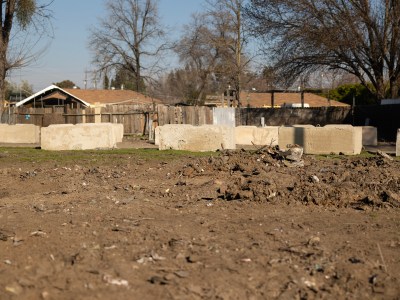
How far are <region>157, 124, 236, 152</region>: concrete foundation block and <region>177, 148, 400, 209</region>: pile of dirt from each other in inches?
148

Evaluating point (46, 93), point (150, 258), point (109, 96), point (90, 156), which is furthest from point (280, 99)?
point (150, 258)

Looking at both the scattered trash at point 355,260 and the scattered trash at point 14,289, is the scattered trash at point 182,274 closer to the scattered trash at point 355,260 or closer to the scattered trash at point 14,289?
the scattered trash at point 14,289

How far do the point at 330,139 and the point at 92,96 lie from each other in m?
33.7

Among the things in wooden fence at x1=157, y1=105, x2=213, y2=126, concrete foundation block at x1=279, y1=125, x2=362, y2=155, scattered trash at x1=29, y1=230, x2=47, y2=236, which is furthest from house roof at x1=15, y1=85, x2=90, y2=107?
scattered trash at x1=29, y1=230, x2=47, y2=236

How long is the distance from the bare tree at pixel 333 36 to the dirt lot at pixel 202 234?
1605cm

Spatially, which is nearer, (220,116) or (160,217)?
(160,217)

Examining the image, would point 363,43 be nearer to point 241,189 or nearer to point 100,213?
point 241,189

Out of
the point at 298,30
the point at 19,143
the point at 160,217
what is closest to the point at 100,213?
the point at 160,217

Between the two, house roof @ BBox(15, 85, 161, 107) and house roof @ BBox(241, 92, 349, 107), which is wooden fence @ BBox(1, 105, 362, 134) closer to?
house roof @ BBox(15, 85, 161, 107)

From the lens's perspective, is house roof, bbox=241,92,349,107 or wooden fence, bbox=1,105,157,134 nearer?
wooden fence, bbox=1,105,157,134

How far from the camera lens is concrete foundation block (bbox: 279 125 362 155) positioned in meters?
18.1

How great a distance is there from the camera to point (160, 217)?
8.13 meters

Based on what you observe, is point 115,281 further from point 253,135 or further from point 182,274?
point 253,135

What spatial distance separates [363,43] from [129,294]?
25041 millimetres
